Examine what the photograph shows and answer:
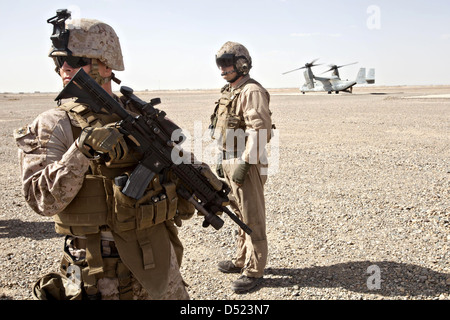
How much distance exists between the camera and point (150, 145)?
2127 mm

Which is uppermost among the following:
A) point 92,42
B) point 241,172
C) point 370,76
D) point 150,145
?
point 370,76

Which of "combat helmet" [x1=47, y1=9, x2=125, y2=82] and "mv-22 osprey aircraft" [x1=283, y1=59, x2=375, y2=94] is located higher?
"mv-22 osprey aircraft" [x1=283, y1=59, x2=375, y2=94]

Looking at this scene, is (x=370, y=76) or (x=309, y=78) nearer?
(x=370, y=76)

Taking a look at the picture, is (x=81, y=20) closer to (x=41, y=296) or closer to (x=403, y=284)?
(x=41, y=296)

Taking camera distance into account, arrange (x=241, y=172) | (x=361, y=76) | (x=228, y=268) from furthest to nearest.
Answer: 1. (x=361, y=76)
2. (x=228, y=268)
3. (x=241, y=172)

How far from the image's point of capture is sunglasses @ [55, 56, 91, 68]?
2066 millimetres

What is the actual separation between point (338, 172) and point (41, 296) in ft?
22.9

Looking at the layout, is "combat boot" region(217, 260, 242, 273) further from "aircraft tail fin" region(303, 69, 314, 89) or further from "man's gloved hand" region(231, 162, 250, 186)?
"aircraft tail fin" region(303, 69, 314, 89)

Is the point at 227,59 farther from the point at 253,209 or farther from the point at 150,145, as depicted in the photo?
the point at 150,145

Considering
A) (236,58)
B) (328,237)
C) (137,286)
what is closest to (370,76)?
(328,237)

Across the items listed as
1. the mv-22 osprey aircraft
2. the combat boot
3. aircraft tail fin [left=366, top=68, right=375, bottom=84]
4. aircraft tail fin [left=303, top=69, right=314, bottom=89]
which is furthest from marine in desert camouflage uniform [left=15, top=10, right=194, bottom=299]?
aircraft tail fin [left=366, top=68, right=375, bottom=84]

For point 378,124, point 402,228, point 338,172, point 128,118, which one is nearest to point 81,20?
point 128,118

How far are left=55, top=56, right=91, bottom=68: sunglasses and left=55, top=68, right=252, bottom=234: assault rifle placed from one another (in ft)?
0.59

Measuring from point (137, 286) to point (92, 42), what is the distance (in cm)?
139
